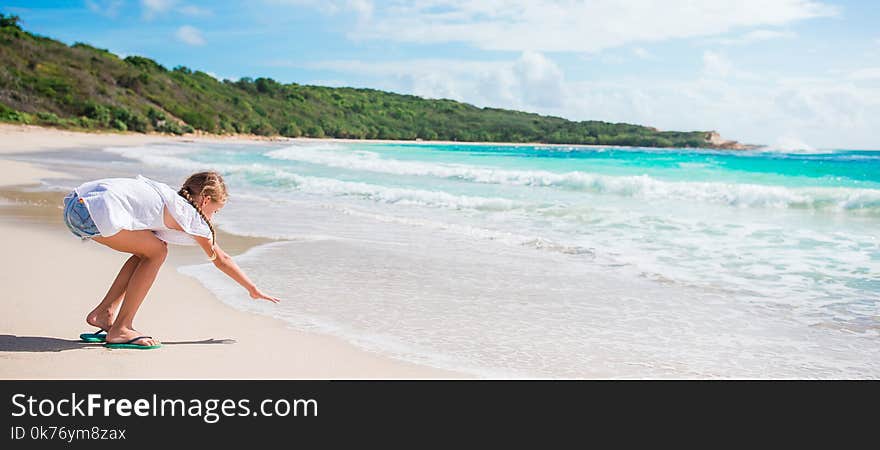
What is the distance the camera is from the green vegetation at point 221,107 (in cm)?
5216

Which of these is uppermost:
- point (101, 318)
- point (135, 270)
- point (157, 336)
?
point (135, 270)

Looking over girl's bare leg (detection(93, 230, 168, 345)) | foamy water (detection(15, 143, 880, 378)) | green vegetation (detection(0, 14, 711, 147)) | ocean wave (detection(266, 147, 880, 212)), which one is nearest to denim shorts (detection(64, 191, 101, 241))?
girl's bare leg (detection(93, 230, 168, 345))

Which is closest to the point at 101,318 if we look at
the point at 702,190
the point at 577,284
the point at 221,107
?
the point at 577,284

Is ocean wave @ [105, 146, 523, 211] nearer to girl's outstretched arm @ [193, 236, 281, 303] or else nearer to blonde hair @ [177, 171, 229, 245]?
girl's outstretched arm @ [193, 236, 281, 303]

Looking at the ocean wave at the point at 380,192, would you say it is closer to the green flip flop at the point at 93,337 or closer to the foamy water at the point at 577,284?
the foamy water at the point at 577,284

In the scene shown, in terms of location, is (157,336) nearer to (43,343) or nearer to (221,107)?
(43,343)

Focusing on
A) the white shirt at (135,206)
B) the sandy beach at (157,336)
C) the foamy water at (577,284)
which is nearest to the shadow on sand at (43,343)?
the sandy beach at (157,336)

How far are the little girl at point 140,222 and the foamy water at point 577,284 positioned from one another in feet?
3.31

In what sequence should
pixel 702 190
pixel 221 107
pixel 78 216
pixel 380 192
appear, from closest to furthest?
pixel 78 216 < pixel 380 192 < pixel 702 190 < pixel 221 107

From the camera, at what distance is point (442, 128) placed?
11788 centimetres

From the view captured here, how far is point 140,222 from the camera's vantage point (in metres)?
3.81

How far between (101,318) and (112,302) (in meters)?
0.11

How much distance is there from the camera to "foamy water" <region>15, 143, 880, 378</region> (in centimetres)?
418
